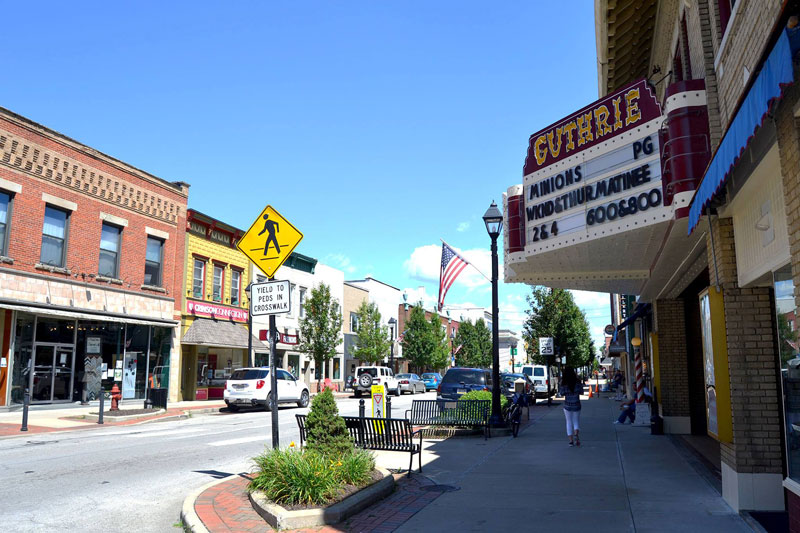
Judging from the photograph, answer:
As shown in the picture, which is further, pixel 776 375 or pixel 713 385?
pixel 713 385

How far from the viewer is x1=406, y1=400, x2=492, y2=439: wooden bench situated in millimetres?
14664

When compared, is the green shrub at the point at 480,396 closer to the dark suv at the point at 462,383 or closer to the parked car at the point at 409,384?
the dark suv at the point at 462,383

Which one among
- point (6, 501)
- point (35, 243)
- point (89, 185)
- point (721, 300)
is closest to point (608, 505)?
point (721, 300)

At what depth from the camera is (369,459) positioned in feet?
27.2

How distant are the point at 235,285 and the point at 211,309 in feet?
10.1

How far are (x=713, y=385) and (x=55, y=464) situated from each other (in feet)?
33.8

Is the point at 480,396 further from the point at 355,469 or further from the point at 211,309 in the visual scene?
the point at 211,309

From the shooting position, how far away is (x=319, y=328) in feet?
128

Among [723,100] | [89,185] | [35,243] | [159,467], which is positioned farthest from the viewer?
[89,185]

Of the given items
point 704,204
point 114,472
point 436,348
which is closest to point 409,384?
point 436,348

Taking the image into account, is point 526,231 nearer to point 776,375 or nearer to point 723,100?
point 723,100

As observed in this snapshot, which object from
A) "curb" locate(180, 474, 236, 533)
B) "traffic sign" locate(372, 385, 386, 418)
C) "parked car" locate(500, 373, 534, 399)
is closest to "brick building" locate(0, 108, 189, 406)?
"traffic sign" locate(372, 385, 386, 418)

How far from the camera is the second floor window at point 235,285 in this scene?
110ft

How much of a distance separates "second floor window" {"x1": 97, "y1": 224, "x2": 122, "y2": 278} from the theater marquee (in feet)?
60.0
